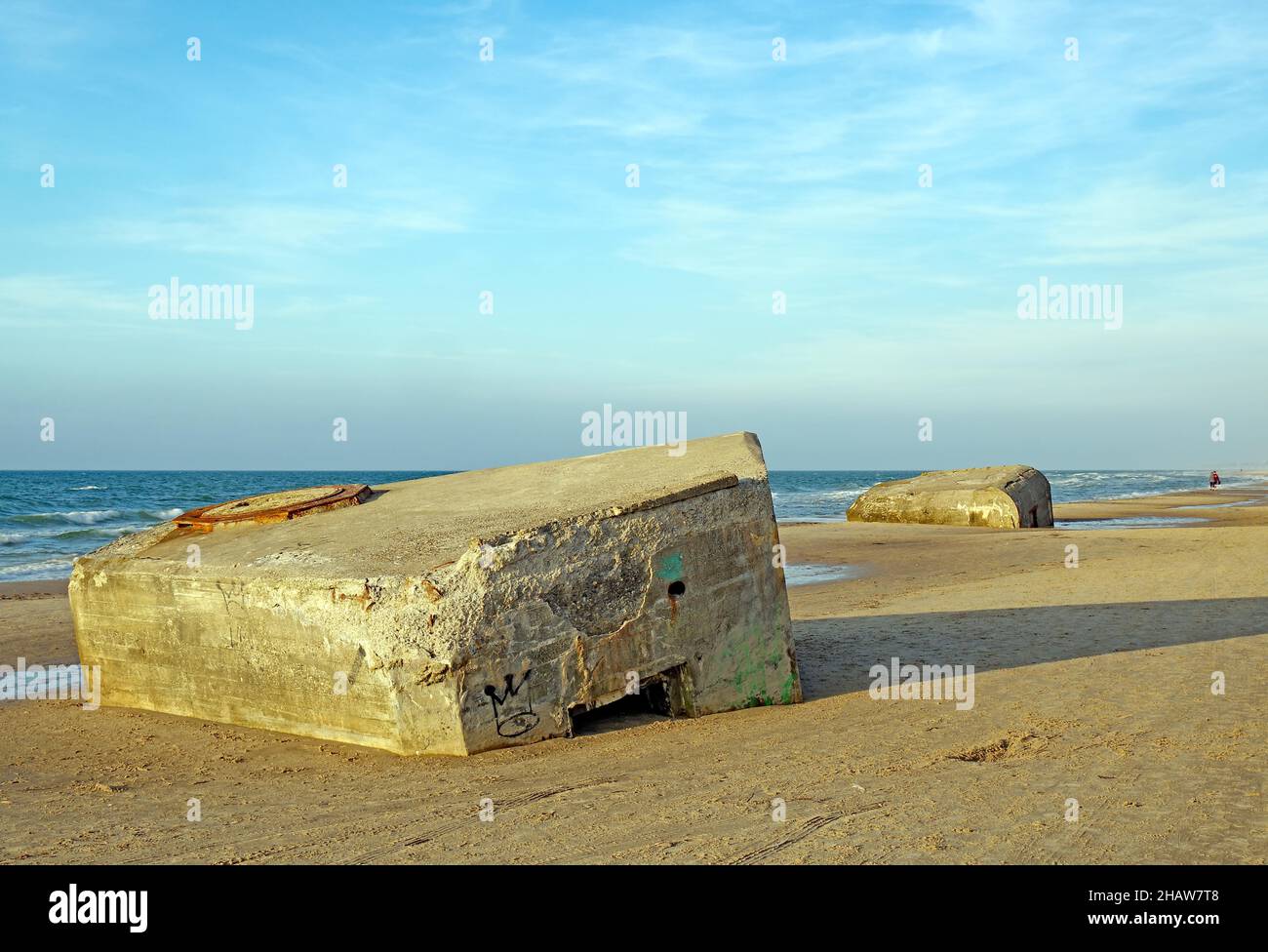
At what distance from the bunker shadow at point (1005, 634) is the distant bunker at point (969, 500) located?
1259 centimetres

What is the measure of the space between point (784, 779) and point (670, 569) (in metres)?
1.46

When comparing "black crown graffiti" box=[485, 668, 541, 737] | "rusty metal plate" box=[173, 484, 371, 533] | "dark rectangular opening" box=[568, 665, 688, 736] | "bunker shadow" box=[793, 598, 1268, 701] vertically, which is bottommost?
"bunker shadow" box=[793, 598, 1268, 701]

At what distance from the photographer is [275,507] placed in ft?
24.1

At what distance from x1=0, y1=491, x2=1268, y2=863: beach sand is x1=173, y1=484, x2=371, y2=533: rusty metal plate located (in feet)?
4.73

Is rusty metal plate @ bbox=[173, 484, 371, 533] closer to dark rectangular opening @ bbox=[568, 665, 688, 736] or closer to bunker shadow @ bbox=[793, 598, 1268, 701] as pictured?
dark rectangular opening @ bbox=[568, 665, 688, 736]

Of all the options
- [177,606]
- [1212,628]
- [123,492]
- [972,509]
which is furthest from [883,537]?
[123,492]

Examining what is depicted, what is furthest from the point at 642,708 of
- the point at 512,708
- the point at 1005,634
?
the point at 1005,634

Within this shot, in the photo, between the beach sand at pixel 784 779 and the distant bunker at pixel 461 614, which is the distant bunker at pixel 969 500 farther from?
the distant bunker at pixel 461 614

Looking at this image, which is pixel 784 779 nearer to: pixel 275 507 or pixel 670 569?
pixel 670 569

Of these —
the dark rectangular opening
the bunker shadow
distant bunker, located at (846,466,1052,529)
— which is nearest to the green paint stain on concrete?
the dark rectangular opening

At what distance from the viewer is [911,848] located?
12.1 ft

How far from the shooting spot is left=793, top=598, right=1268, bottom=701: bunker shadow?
25.2 ft

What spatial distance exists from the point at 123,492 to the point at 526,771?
51771 mm

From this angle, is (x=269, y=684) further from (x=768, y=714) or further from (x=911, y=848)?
(x=911, y=848)
